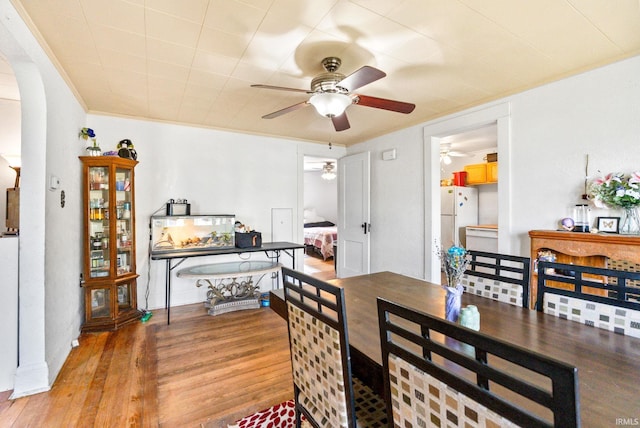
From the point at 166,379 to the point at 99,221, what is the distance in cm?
194

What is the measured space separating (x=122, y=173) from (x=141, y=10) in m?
2.13

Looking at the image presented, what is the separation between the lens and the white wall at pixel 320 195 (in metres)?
9.20

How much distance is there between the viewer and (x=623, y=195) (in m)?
2.05

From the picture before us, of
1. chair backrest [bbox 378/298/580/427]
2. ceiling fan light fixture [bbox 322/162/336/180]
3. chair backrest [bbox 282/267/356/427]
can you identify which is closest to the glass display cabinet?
chair backrest [bbox 282/267/356/427]

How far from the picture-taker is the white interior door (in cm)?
444

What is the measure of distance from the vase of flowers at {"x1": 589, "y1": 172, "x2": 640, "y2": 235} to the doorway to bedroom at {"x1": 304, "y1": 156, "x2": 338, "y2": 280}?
4.59m

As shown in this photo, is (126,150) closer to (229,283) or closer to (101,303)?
(101,303)

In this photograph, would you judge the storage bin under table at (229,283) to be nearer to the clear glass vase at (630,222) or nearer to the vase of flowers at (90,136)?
the vase of flowers at (90,136)

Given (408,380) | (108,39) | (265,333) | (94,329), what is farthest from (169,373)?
(108,39)

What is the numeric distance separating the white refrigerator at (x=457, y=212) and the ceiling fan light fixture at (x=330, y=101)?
3926mm

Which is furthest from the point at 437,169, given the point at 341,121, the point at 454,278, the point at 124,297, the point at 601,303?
the point at 124,297

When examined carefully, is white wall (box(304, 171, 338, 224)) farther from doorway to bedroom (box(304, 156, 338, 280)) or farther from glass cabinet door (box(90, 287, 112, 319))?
glass cabinet door (box(90, 287, 112, 319))

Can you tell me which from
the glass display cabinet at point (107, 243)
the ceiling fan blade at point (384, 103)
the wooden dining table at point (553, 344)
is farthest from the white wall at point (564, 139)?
the glass display cabinet at point (107, 243)

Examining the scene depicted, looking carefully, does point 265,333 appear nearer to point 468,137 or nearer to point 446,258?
point 446,258
